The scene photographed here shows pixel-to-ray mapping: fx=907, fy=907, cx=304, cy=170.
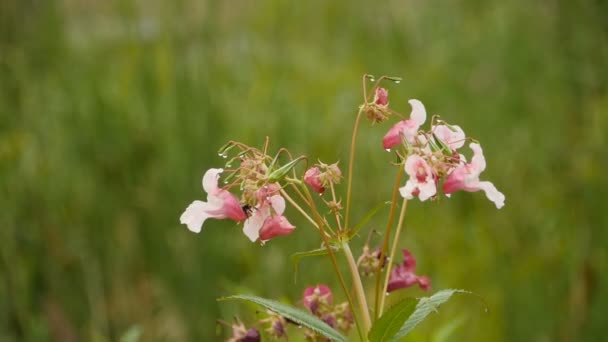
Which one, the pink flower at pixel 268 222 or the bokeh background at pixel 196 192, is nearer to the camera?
the pink flower at pixel 268 222

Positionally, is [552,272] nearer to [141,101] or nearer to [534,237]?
[534,237]

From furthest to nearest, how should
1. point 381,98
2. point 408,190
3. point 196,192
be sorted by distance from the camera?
point 196,192
point 381,98
point 408,190

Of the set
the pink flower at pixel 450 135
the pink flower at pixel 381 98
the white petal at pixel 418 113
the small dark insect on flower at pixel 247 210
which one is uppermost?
the pink flower at pixel 381 98

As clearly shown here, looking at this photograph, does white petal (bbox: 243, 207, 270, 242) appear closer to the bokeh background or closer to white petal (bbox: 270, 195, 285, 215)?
white petal (bbox: 270, 195, 285, 215)

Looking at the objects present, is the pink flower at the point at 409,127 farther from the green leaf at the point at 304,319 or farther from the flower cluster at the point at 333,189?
the green leaf at the point at 304,319

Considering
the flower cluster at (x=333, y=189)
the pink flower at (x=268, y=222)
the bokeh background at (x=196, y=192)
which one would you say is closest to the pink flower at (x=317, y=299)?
the flower cluster at (x=333, y=189)

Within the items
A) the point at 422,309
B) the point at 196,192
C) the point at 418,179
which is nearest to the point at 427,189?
the point at 418,179

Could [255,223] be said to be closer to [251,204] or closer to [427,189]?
[251,204]
